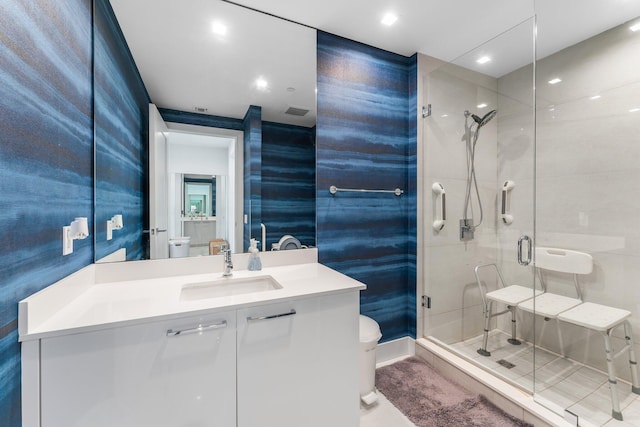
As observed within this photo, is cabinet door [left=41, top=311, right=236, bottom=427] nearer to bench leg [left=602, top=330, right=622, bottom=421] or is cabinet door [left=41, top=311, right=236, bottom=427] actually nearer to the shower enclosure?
the shower enclosure

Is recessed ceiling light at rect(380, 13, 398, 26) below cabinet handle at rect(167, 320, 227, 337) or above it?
above

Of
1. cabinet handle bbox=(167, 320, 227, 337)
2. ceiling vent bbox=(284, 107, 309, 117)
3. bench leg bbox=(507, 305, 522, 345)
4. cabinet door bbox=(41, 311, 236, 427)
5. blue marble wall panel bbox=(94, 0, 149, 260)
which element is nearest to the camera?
cabinet door bbox=(41, 311, 236, 427)

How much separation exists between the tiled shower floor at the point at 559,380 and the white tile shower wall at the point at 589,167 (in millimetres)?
95

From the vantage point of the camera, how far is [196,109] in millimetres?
1607

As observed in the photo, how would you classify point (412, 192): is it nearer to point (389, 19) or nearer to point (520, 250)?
point (520, 250)

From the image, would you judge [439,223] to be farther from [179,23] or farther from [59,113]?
[59,113]

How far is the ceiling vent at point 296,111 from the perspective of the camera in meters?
1.86

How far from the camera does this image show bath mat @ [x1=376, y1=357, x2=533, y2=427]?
60.5 inches

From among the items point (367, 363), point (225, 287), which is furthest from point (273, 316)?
point (367, 363)

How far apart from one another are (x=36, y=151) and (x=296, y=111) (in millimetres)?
1347

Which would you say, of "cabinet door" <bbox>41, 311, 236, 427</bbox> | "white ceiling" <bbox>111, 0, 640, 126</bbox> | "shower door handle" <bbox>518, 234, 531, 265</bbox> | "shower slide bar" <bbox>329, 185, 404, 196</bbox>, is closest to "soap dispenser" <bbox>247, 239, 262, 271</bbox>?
"cabinet door" <bbox>41, 311, 236, 427</bbox>

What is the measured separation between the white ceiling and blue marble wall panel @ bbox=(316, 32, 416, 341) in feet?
0.52

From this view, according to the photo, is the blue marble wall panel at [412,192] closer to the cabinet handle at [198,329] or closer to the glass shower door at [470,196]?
the glass shower door at [470,196]

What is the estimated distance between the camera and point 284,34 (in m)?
1.79
